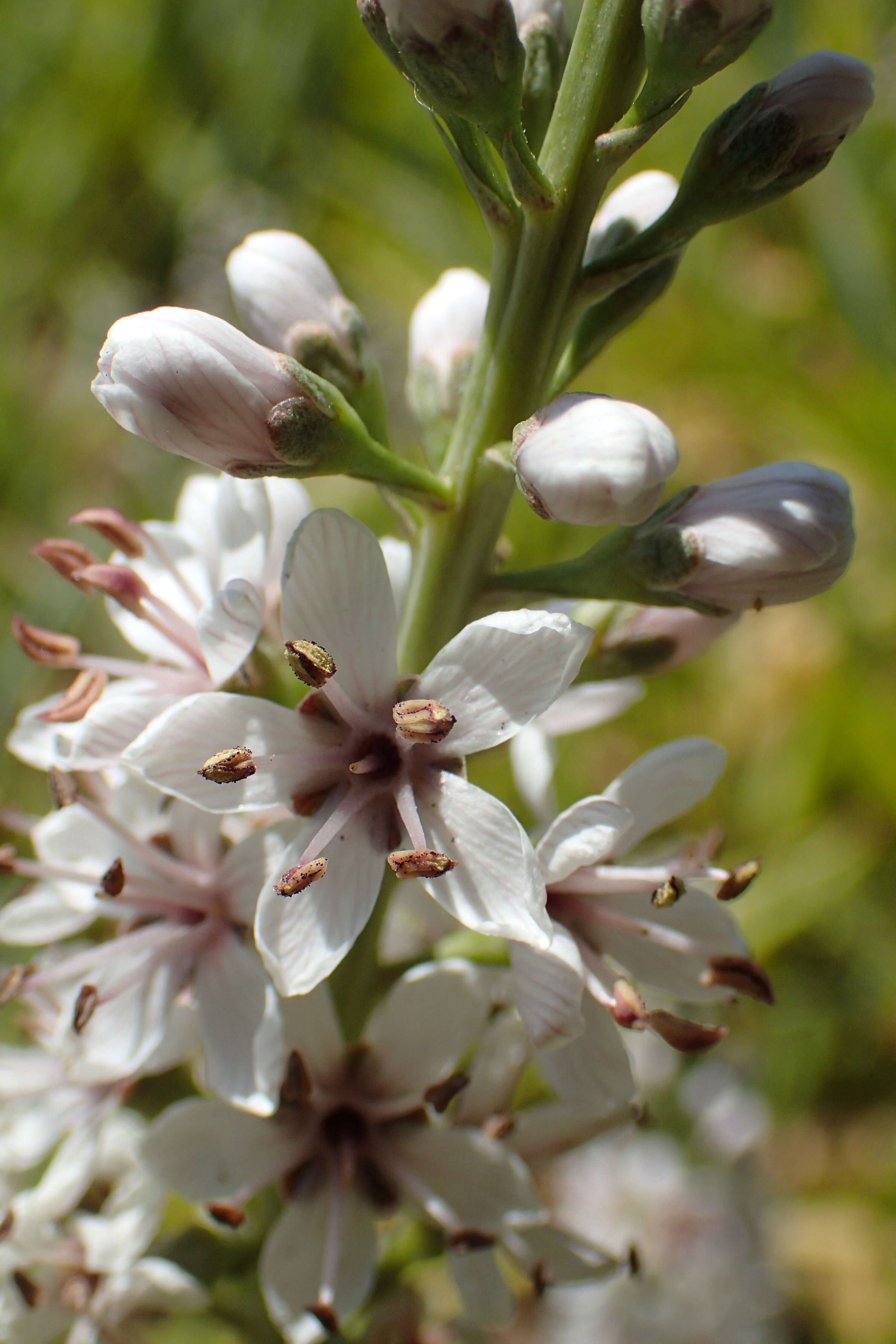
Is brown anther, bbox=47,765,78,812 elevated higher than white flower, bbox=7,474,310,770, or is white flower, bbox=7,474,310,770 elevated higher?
white flower, bbox=7,474,310,770

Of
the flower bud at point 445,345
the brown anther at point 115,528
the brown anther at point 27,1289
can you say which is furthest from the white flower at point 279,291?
the brown anther at point 27,1289

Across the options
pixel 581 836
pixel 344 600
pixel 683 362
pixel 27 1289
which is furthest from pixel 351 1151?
pixel 683 362

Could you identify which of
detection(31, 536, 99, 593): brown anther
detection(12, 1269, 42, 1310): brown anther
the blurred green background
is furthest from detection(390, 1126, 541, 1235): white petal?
the blurred green background

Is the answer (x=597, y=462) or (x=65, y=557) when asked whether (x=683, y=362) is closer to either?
(x=65, y=557)

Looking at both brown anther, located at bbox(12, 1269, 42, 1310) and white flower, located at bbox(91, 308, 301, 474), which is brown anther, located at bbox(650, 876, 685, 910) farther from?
brown anther, located at bbox(12, 1269, 42, 1310)

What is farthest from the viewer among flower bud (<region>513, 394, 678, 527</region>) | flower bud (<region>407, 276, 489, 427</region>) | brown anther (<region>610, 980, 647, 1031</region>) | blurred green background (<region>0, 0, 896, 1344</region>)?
blurred green background (<region>0, 0, 896, 1344</region>)

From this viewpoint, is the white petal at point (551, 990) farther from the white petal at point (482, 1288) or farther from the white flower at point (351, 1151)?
the white petal at point (482, 1288)

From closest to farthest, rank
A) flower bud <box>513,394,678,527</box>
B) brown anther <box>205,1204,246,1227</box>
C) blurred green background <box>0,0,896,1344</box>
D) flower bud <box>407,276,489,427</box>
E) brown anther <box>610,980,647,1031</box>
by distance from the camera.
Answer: flower bud <box>513,394,678,527</box>
brown anther <box>610,980,647,1031</box>
brown anther <box>205,1204,246,1227</box>
flower bud <box>407,276,489,427</box>
blurred green background <box>0,0,896,1344</box>

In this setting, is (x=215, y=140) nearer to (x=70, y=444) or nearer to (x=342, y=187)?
(x=342, y=187)
